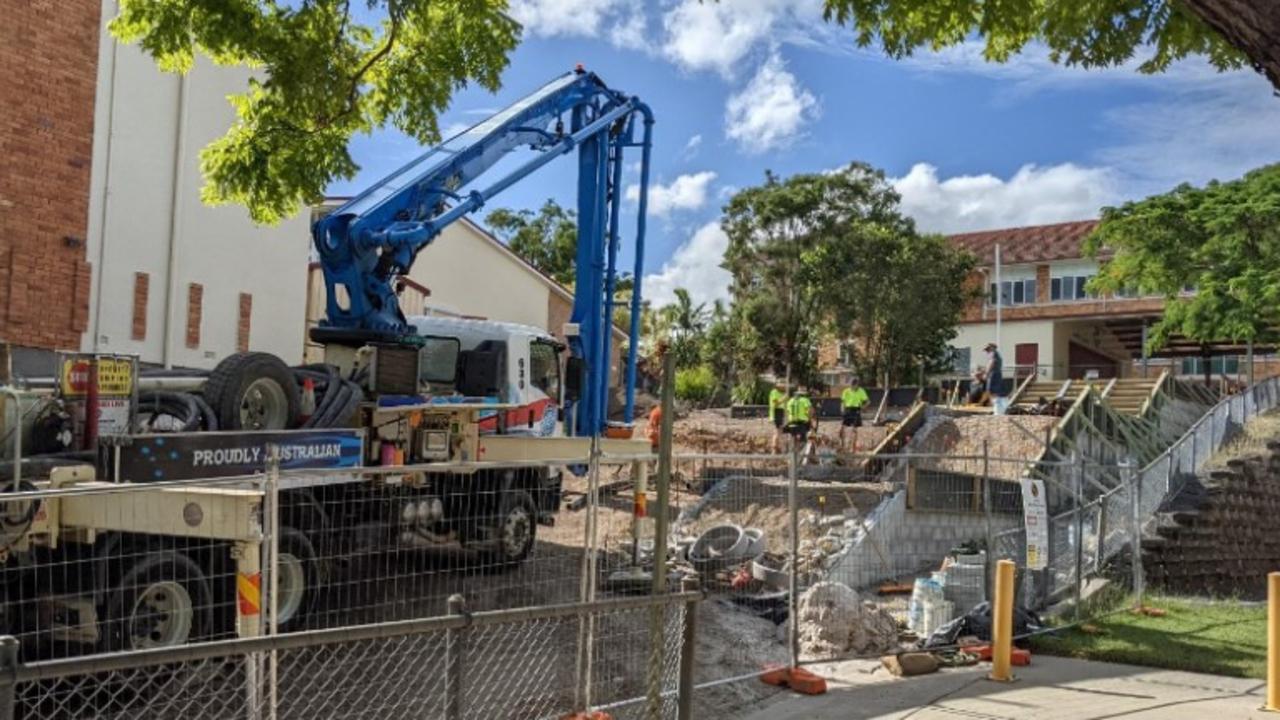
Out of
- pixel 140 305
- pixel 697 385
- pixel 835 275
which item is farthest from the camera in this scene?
pixel 697 385

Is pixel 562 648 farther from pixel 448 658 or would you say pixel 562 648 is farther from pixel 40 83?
pixel 40 83

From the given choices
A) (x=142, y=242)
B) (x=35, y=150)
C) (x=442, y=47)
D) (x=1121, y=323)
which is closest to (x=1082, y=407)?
(x=442, y=47)

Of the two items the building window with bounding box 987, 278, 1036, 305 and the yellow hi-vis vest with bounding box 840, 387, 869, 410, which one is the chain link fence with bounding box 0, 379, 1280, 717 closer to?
the yellow hi-vis vest with bounding box 840, 387, 869, 410

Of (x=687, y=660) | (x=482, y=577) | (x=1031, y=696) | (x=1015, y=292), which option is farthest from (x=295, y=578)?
(x=1015, y=292)

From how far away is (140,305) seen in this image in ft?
55.3

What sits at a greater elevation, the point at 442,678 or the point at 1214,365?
the point at 1214,365

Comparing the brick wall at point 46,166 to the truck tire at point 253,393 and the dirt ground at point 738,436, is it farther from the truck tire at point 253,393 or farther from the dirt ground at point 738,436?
the dirt ground at point 738,436

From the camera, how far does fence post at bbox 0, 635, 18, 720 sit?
2701mm

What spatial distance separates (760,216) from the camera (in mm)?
38812

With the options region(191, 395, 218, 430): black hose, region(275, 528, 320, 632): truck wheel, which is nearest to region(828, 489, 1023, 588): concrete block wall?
region(275, 528, 320, 632): truck wheel

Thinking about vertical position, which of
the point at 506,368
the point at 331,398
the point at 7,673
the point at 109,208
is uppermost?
the point at 109,208

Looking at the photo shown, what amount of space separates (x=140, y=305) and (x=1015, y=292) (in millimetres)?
43075

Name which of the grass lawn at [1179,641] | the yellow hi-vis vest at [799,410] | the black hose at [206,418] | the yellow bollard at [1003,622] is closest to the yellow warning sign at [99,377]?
the black hose at [206,418]

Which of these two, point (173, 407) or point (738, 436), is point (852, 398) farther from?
point (173, 407)
